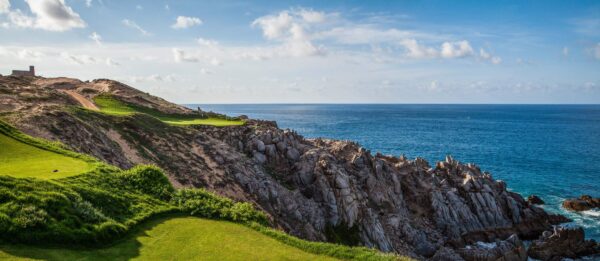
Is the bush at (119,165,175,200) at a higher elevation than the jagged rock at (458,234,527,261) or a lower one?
higher

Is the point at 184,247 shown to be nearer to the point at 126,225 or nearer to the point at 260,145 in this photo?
the point at 126,225

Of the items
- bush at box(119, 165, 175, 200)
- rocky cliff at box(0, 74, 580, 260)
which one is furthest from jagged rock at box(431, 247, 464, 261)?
bush at box(119, 165, 175, 200)

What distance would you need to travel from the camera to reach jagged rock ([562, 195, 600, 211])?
2106 inches

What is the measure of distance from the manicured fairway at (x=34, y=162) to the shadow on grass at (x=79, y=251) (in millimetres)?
5426

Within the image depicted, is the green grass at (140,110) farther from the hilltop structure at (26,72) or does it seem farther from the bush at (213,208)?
the bush at (213,208)

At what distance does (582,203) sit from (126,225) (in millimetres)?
57571

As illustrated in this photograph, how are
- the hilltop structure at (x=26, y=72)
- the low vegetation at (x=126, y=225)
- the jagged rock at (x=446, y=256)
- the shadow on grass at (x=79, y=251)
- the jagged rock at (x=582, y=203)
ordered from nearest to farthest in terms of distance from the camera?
the shadow on grass at (x=79, y=251)
the low vegetation at (x=126, y=225)
the jagged rock at (x=446, y=256)
the jagged rock at (x=582, y=203)
the hilltop structure at (x=26, y=72)

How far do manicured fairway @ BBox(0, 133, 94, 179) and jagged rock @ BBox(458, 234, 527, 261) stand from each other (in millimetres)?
29894

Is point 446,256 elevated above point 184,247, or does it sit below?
below

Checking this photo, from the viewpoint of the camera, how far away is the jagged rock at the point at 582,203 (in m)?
53.5

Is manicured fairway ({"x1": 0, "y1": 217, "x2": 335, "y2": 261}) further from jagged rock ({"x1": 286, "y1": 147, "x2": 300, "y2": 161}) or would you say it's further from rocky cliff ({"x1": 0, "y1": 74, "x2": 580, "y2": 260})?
jagged rock ({"x1": 286, "y1": 147, "x2": 300, "y2": 161})

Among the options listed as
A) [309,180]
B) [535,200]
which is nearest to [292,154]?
[309,180]

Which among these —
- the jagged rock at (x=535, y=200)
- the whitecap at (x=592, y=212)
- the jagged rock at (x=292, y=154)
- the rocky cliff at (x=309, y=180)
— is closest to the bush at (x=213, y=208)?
the rocky cliff at (x=309, y=180)

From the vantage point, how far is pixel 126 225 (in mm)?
17016
